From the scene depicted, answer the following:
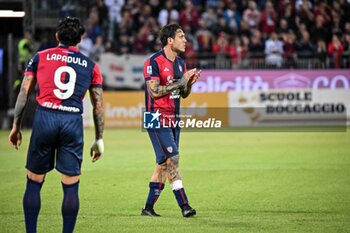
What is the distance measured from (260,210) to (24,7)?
61.9 ft

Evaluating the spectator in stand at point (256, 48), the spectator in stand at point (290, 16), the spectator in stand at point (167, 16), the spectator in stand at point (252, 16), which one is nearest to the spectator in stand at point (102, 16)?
the spectator in stand at point (167, 16)

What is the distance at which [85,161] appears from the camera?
18078 millimetres

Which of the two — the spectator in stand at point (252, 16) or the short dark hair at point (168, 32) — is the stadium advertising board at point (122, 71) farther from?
the short dark hair at point (168, 32)

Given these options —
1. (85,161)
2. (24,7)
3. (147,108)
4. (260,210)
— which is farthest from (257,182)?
(24,7)

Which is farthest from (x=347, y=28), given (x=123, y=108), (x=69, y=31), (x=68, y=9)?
(x=69, y=31)

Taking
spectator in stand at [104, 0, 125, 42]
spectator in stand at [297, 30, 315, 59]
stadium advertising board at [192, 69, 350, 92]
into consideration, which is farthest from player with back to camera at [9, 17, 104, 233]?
spectator in stand at [104, 0, 125, 42]

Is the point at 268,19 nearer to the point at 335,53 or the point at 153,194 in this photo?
the point at 335,53

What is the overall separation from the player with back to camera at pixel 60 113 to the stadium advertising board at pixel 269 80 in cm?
1978

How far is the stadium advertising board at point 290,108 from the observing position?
89.7 feet

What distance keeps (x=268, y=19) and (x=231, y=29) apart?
1.47 meters

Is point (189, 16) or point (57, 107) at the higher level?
point (189, 16)

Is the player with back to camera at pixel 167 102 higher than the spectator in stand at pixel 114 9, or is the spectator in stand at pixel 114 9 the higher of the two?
the spectator in stand at pixel 114 9

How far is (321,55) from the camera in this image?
27.7 metres

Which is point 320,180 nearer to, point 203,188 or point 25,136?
point 203,188
